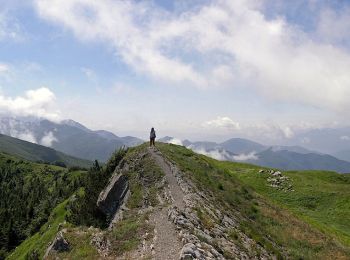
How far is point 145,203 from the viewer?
38.6 meters

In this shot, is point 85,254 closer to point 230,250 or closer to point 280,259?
point 230,250

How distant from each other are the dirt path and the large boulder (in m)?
7.60

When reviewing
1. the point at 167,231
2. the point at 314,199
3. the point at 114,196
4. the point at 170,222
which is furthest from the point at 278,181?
the point at 167,231

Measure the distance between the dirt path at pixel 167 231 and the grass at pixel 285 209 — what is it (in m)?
4.92

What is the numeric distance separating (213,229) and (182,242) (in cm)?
593

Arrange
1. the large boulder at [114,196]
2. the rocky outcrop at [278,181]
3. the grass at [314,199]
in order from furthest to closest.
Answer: the rocky outcrop at [278,181], the grass at [314,199], the large boulder at [114,196]

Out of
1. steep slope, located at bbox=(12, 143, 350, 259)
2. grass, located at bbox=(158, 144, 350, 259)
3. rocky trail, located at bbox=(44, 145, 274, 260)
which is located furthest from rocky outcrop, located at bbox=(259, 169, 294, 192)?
rocky trail, located at bbox=(44, 145, 274, 260)

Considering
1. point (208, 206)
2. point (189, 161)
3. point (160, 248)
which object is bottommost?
point (160, 248)

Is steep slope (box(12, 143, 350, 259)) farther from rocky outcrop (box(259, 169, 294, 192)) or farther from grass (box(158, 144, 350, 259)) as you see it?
rocky outcrop (box(259, 169, 294, 192))

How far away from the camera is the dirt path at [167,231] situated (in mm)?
23125

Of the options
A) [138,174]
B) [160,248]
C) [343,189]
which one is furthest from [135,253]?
[343,189]

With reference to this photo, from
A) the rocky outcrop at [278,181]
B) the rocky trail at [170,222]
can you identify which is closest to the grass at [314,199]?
the rocky outcrop at [278,181]

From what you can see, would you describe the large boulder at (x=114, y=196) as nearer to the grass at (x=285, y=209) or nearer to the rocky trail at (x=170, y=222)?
the rocky trail at (x=170, y=222)

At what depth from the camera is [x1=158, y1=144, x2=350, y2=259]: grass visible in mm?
36750
